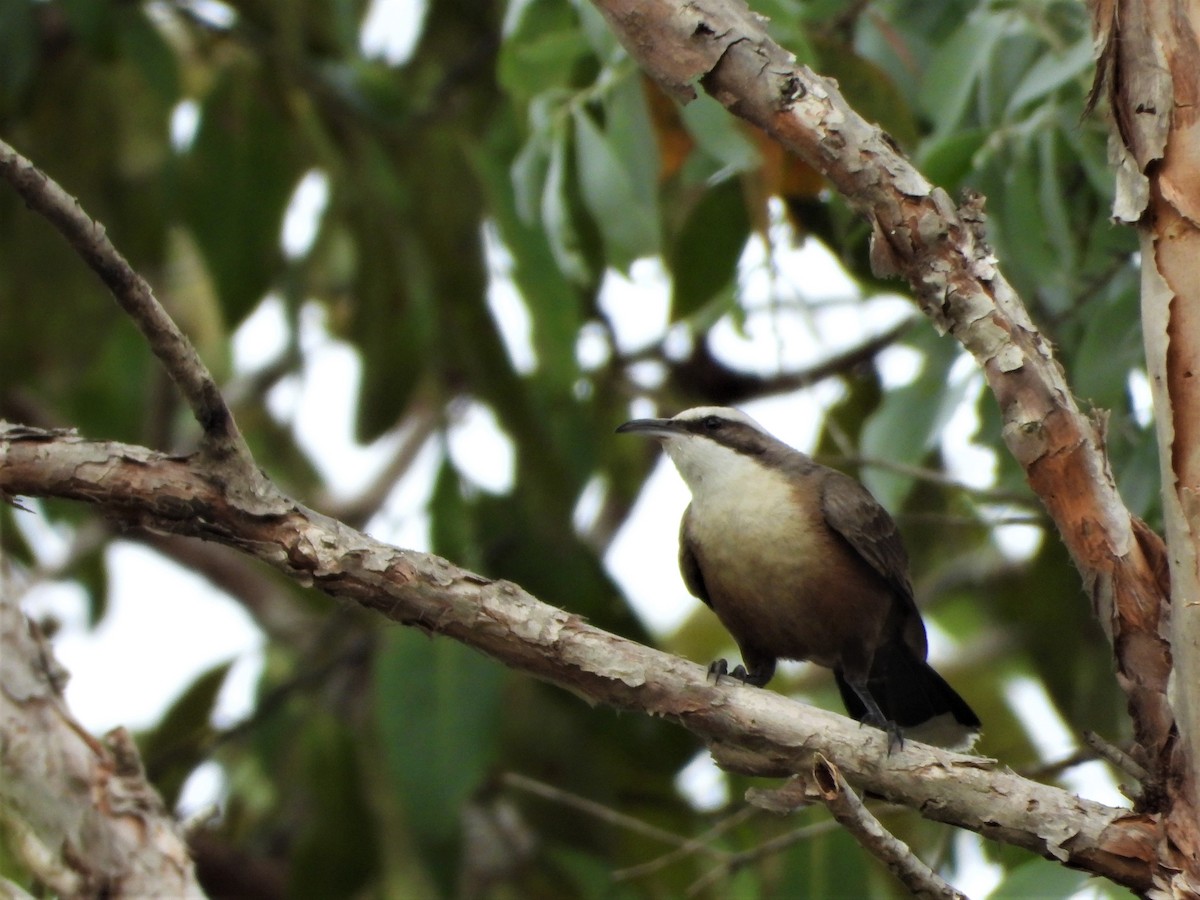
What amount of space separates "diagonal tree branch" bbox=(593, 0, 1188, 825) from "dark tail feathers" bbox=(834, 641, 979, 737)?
190 cm

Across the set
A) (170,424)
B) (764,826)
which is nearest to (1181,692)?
(764,826)

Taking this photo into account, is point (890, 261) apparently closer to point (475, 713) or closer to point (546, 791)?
point (546, 791)

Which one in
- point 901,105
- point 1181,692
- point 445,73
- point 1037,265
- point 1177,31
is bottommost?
Result: point 1181,692

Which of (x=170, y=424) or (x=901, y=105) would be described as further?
(x=170, y=424)

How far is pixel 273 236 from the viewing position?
6.71m

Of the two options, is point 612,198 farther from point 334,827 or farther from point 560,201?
point 334,827

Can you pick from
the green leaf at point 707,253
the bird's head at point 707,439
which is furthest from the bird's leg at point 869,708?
the green leaf at point 707,253

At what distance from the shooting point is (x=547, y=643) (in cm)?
309

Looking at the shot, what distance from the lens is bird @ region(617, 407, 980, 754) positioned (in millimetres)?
4848

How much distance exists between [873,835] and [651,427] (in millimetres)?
2845

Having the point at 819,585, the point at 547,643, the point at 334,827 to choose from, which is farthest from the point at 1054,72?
the point at 334,827

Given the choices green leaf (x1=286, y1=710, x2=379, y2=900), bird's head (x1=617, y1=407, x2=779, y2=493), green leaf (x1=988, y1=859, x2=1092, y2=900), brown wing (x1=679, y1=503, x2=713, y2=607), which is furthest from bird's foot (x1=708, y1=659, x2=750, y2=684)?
green leaf (x1=286, y1=710, x2=379, y2=900)

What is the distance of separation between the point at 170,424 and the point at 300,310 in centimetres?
166

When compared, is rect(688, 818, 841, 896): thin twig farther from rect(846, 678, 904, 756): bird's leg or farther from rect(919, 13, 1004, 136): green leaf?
rect(919, 13, 1004, 136): green leaf
